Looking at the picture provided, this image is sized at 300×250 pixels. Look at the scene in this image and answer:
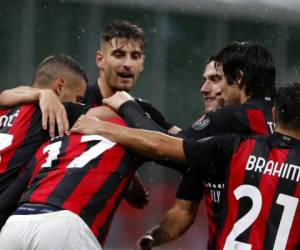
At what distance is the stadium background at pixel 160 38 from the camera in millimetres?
13469

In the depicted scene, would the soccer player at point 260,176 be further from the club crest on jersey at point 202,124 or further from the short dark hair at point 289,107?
the club crest on jersey at point 202,124

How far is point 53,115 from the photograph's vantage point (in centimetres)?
545

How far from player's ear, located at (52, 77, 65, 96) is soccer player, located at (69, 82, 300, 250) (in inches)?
46.2

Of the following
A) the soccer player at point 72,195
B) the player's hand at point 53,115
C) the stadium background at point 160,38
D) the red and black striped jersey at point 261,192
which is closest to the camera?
the red and black striped jersey at point 261,192

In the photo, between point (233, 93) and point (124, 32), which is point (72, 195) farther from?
point (124, 32)

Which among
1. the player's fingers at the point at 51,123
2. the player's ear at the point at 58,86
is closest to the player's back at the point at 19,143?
the player's fingers at the point at 51,123

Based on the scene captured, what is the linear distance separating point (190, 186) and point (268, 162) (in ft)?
2.88

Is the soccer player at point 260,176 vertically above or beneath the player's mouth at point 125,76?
beneath

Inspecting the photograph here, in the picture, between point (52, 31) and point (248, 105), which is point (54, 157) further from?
point (52, 31)

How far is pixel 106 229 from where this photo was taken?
5191mm

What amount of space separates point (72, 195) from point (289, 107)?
1.22 metres

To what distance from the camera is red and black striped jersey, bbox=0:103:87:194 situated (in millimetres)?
5559

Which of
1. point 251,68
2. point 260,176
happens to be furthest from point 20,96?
point 260,176

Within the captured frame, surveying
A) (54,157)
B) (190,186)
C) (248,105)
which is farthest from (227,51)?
(54,157)
